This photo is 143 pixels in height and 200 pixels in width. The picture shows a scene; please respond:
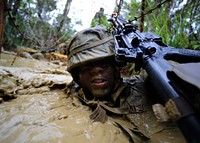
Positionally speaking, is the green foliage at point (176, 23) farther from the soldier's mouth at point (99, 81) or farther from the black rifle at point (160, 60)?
the soldier's mouth at point (99, 81)

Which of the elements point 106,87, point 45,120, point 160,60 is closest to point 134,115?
point 106,87

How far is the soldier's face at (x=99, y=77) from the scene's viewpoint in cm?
189

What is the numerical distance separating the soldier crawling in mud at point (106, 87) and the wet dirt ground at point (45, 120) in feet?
0.42

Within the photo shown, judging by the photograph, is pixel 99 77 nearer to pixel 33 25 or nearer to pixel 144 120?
pixel 144 120

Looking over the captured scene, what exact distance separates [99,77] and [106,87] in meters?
Answer: 0.13

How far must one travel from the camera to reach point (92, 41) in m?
1.93

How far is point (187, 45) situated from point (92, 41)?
1.69 meters

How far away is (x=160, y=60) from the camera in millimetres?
1224

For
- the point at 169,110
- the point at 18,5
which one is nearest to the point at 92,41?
the point at 169,110

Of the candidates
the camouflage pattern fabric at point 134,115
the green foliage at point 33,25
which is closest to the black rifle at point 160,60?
the camouflage pattern fabric at point 134,115

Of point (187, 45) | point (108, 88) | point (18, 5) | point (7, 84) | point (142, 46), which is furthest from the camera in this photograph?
point (18, 5)

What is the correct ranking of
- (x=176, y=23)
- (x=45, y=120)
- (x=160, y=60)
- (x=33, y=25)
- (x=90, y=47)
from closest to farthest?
(x=160, y=60)
(x=45, y=120)
(x=90, y=47)
(x=176, y=23)
(x=33, y=25)

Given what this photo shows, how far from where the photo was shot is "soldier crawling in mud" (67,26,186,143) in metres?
1.69

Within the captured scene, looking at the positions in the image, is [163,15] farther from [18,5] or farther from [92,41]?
[18,5]
